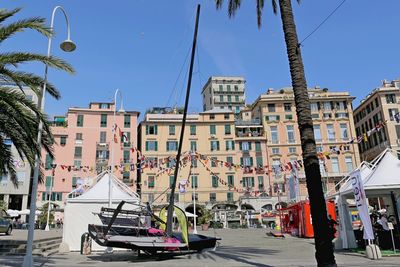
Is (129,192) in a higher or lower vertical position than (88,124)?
lower

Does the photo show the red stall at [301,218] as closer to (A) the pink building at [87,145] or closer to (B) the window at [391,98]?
(A) the pink building at [87,145]

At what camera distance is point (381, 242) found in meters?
17.1

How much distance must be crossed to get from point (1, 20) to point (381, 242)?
1740cm

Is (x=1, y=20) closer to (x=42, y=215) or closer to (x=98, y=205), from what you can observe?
(x=98, y=205)

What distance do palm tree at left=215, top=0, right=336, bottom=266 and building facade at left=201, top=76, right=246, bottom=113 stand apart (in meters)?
93.6

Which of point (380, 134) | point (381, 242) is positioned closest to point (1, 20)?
point (381, 242)

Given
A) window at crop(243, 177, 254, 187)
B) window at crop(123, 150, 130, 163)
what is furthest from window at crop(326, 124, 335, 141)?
window at crop(123, 150, 130, 163)

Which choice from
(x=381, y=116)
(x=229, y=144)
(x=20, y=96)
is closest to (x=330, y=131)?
(x=381, y=116)

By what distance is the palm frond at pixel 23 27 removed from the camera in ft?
39.0

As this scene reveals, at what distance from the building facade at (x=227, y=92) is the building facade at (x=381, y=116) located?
128 ft

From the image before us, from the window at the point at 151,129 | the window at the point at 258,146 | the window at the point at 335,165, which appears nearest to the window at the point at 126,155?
the window at the point at 151,129

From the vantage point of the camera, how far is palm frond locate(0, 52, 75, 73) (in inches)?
464

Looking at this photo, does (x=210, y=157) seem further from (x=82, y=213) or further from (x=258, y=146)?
(x=82, y=213)

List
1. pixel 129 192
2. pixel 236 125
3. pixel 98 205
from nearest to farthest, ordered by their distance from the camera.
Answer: pixel 98 205 < pixel 129 192 < pixel 236 125
